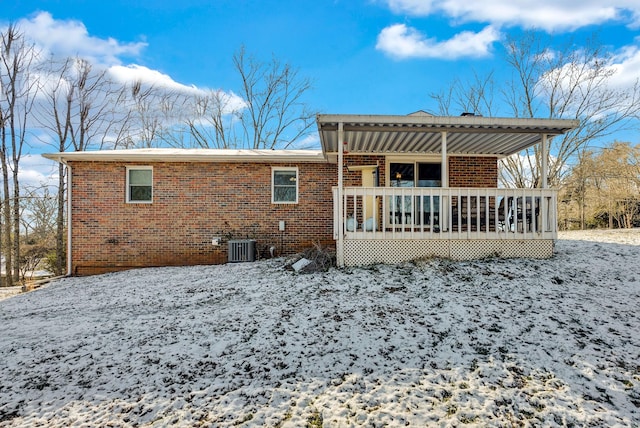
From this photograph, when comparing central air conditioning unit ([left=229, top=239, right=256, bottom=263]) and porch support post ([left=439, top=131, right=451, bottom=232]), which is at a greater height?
porch support post ([left=439, top=131, right=451, bottom=232])

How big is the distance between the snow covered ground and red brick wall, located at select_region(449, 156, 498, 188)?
4285mm

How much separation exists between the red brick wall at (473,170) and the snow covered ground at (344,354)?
14.1ft

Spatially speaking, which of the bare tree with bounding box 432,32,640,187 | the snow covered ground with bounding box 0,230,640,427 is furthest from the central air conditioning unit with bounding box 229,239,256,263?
the bare tree with bounding box 432,32,640,187

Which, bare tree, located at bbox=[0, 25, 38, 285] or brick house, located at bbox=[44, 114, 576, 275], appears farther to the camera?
bare tree, located at bbox=[0, 25, 38, 285]

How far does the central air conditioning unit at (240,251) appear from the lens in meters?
8.49

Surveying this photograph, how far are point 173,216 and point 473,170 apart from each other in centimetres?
812

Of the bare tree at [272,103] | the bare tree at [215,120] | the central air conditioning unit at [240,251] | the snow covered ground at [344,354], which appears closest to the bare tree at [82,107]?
the bare tree at [215,120]

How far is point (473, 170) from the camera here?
9.21m

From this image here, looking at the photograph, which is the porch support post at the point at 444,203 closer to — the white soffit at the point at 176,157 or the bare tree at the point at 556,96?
the white soffit at the point at 176,157

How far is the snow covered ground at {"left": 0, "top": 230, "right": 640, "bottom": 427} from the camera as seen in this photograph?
7.84 ft

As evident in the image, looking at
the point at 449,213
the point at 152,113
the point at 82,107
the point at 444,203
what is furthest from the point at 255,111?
the point at 449,213

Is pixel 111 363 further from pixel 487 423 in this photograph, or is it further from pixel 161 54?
pixel 161 54

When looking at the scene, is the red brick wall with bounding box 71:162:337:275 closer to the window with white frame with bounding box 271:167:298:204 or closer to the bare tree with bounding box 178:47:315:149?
the window with white frame with bounding box 271:167:298:204

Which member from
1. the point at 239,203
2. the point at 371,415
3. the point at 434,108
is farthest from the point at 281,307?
the point at 434,108
